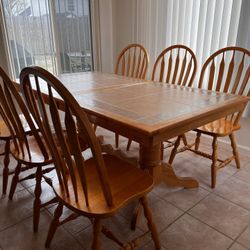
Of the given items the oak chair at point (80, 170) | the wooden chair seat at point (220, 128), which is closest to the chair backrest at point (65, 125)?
the oak chair at point (80, 170)

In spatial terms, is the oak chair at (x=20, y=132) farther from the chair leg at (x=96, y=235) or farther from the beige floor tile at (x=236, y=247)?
the beige floor tile at (x=236, y=247)

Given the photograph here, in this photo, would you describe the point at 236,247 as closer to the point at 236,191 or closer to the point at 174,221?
the point at 174,221

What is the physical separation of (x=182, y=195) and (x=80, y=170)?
1.11 m

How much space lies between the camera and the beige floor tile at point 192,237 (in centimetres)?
134

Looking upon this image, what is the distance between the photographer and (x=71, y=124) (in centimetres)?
83

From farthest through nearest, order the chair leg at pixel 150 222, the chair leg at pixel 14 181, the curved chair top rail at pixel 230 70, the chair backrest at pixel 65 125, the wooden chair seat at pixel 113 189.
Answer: the curved chair top rail at pixel 230 70 → the chair leg at pixel 14 181 → the chair leg at pixel 150 222 → the wooden chair seat at pixel 113 189 → the chair backrest at pixel 65 125

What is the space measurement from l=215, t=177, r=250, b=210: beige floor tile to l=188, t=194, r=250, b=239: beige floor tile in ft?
0.20

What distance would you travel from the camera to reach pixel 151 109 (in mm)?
1200

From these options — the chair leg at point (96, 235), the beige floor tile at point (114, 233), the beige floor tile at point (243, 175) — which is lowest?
the beige floor tile at point (243, 175)

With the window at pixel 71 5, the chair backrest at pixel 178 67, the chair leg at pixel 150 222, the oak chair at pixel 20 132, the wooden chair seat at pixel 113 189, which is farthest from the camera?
the window at pixel 71 5

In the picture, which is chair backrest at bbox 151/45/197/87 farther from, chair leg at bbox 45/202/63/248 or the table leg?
chair leg at bbox 45/202/63/248

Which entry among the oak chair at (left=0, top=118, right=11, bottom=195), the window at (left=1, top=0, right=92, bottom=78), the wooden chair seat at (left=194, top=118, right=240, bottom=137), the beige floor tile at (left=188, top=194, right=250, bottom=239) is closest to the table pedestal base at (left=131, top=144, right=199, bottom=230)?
the beige floor tile at (left=188, top=194, right=250, bottom=239)

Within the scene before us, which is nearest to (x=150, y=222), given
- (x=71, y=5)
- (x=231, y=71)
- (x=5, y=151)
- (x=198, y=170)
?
Answer: (x=198, y=170)

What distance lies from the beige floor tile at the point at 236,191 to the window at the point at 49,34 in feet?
7.29
